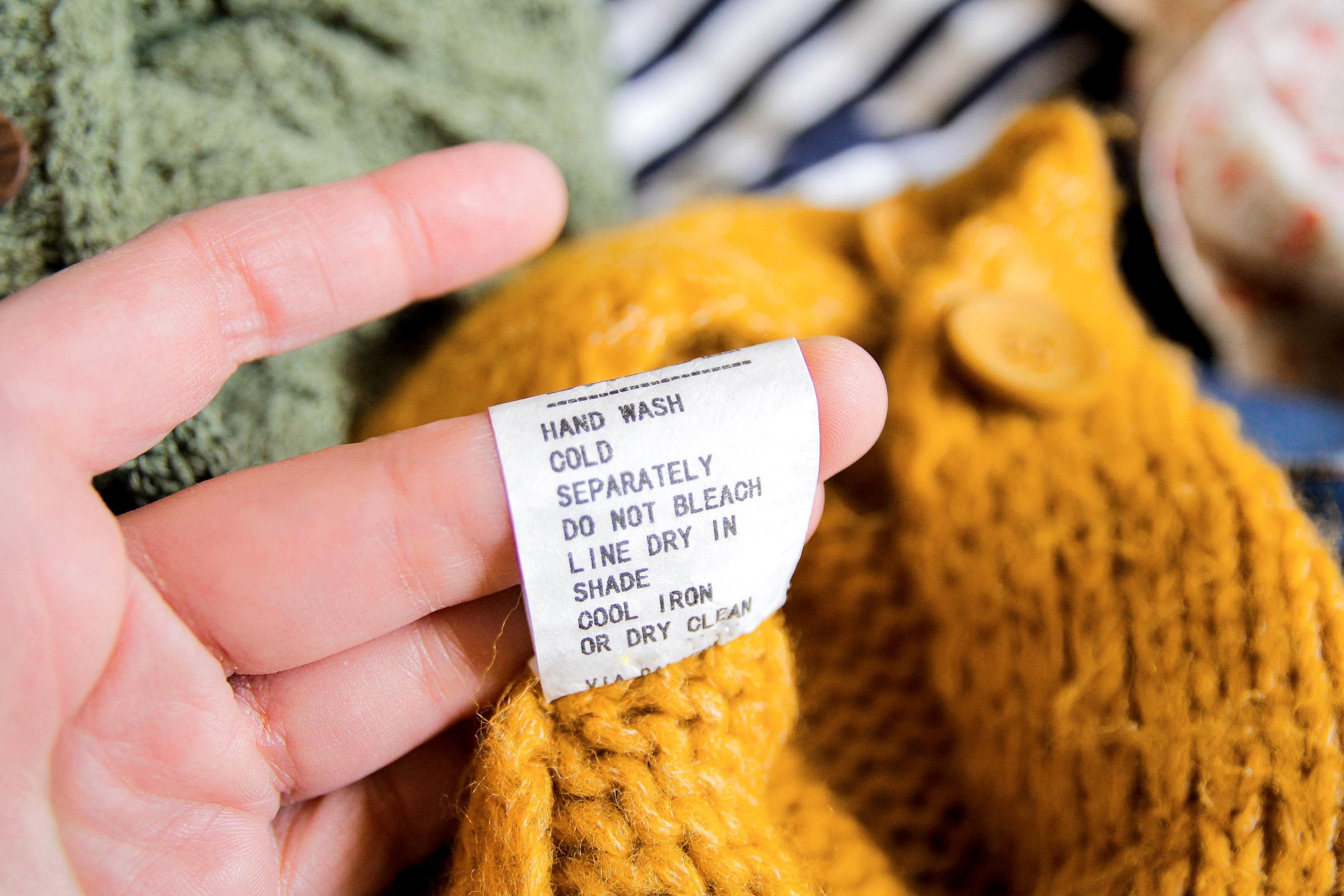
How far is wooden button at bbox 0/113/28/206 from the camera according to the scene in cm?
46

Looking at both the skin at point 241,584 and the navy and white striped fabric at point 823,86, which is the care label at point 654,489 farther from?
the navy and white striped fabric at point 823,86

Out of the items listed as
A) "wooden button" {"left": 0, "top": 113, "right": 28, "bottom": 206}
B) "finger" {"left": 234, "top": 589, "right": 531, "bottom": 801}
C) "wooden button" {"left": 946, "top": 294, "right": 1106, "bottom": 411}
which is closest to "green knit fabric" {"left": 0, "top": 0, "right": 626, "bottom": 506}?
"wooden button" {"left": 0, "top": 113, "right": 28, "bottom": 206}

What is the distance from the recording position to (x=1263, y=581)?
451 mm

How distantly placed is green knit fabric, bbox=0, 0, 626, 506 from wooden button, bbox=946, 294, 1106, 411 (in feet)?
1.13

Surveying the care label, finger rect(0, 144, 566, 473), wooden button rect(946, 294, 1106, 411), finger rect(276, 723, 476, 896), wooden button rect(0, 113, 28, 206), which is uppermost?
wooden button rect(0, 113, 28, 206)

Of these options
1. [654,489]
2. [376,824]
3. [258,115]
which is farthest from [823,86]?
[376,824]

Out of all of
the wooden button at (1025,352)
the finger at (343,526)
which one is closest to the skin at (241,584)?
the finger at (343,526)

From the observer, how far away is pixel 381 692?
45 cm

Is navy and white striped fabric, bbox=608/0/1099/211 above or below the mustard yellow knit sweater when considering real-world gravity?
above

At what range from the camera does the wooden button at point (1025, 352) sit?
563 mm

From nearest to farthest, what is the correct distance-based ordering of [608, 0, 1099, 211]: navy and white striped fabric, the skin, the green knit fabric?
the skin
the green knit fabric
[608, 0, 1099, 211]: navy and white striped fabric

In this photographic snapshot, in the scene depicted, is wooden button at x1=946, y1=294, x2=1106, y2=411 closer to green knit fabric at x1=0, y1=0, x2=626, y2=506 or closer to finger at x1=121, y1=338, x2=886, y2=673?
finger at x1=121, y1=338, x2=886, y2=673

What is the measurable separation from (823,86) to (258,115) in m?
0.58

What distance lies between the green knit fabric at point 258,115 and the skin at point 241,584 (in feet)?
0.22
